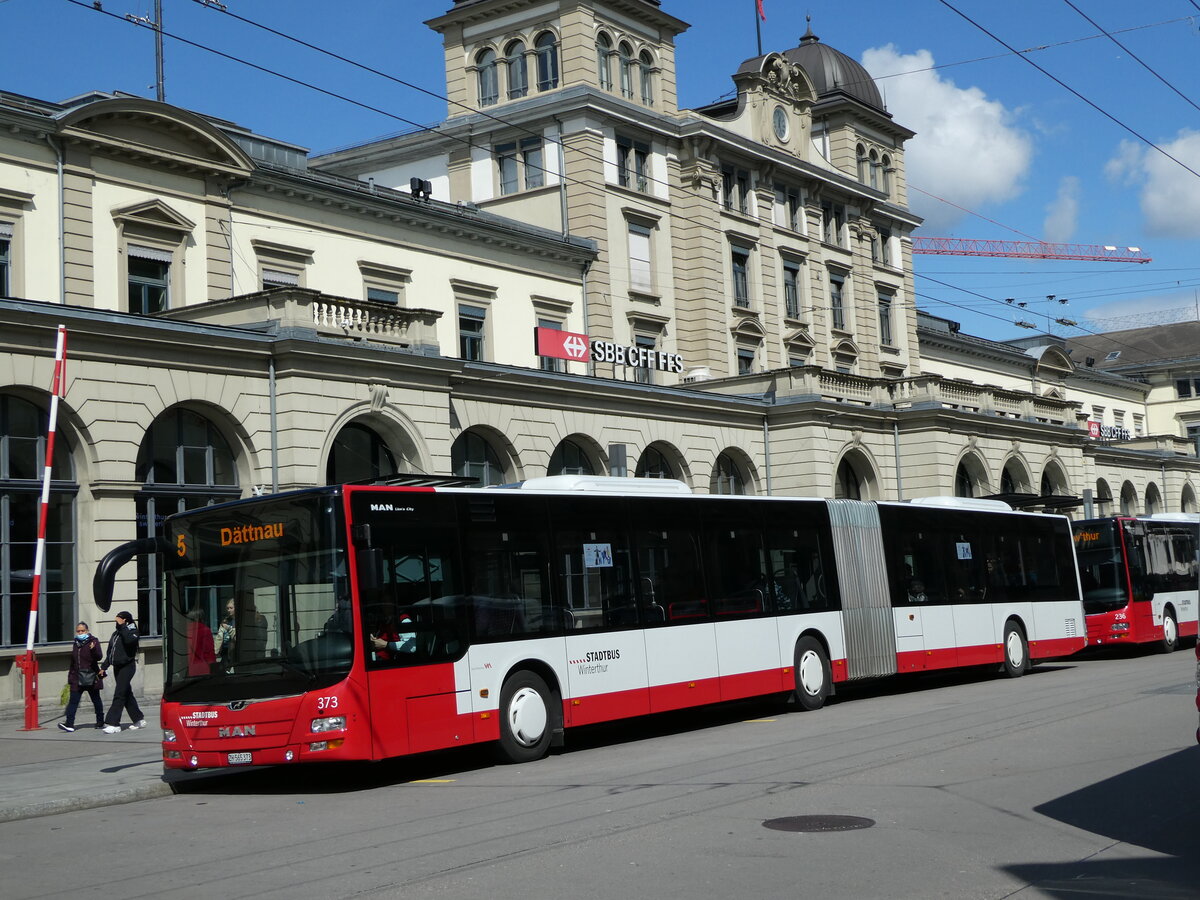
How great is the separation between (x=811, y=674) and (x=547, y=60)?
1162 inches

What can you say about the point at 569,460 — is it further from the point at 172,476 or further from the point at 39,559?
the point at 39,559

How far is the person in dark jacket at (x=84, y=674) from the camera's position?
21.4 meters

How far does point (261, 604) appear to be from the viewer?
48.4ft

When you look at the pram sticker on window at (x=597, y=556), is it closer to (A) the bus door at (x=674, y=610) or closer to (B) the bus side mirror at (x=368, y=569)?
(A) the bus door at (x=674, y=610)

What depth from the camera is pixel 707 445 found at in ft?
133

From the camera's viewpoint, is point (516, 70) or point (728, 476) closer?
point (728, 476)

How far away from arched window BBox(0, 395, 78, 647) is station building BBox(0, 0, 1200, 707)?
0.05m

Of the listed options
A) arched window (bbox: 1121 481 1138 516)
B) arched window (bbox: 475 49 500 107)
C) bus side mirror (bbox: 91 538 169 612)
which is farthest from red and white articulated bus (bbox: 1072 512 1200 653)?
arched window (bbox: 1121 481 1138 516)

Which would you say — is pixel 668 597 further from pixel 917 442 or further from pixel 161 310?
pixel 917 442

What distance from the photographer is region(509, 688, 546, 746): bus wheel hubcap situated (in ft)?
54.4

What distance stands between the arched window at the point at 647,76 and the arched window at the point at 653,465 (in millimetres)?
14581

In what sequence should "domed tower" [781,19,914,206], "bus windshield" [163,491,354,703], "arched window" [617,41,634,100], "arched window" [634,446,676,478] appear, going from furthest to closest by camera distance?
"domed tower" [781,19,914,206], "arched window" [617,41,634,100], "arched window" [634,446,676,478], "bus windshield" [163,491,354,703]

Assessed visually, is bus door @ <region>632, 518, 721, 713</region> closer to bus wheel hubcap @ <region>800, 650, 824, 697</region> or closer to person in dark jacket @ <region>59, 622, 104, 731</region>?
bus wheel hubcap @ <region>800, 650, 824, 697</region>

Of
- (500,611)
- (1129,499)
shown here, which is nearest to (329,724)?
(500,611)
